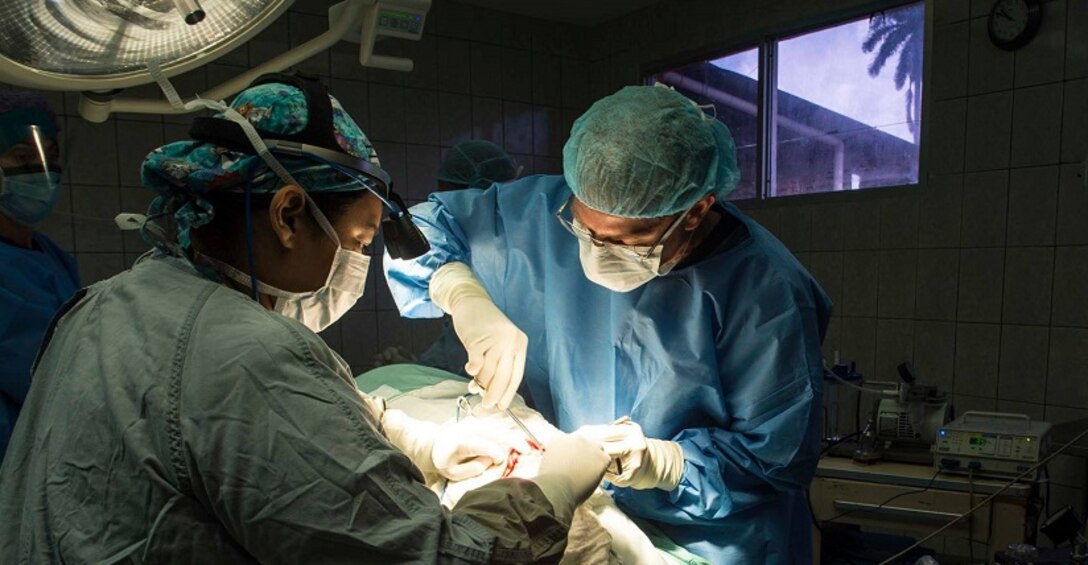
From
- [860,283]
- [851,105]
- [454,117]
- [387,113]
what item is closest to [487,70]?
[454,117]

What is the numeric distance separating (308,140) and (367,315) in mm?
3334

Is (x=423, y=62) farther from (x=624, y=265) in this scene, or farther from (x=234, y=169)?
(x=234, y=169)

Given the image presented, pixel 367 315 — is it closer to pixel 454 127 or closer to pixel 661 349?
pixel 454 127

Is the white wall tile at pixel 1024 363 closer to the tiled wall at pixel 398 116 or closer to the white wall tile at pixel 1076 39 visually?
the white wall tile at pixel 1076 39

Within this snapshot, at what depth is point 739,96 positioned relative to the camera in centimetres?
436

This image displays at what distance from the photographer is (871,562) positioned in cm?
288

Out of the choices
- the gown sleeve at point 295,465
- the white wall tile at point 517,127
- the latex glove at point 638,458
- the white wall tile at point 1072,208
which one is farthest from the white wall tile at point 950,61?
the gown sleeve at point 295,465

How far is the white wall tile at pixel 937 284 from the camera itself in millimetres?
3410

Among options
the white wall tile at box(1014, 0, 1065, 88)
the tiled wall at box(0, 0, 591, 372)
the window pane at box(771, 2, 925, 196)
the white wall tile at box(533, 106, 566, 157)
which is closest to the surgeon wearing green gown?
the tiled wall at box(0, 0, 591, 372)

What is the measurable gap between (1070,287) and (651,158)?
8.86ft

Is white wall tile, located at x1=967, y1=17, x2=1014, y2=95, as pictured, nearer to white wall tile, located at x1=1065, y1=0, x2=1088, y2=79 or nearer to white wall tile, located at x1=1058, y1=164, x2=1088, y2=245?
white wall tile, located at x1=1065, y1=0, x2=1088, y2=79

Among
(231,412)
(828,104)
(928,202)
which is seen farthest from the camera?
(828,104)

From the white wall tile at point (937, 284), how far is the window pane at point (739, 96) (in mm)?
1079

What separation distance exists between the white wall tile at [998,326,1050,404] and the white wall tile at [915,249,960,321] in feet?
0.86
